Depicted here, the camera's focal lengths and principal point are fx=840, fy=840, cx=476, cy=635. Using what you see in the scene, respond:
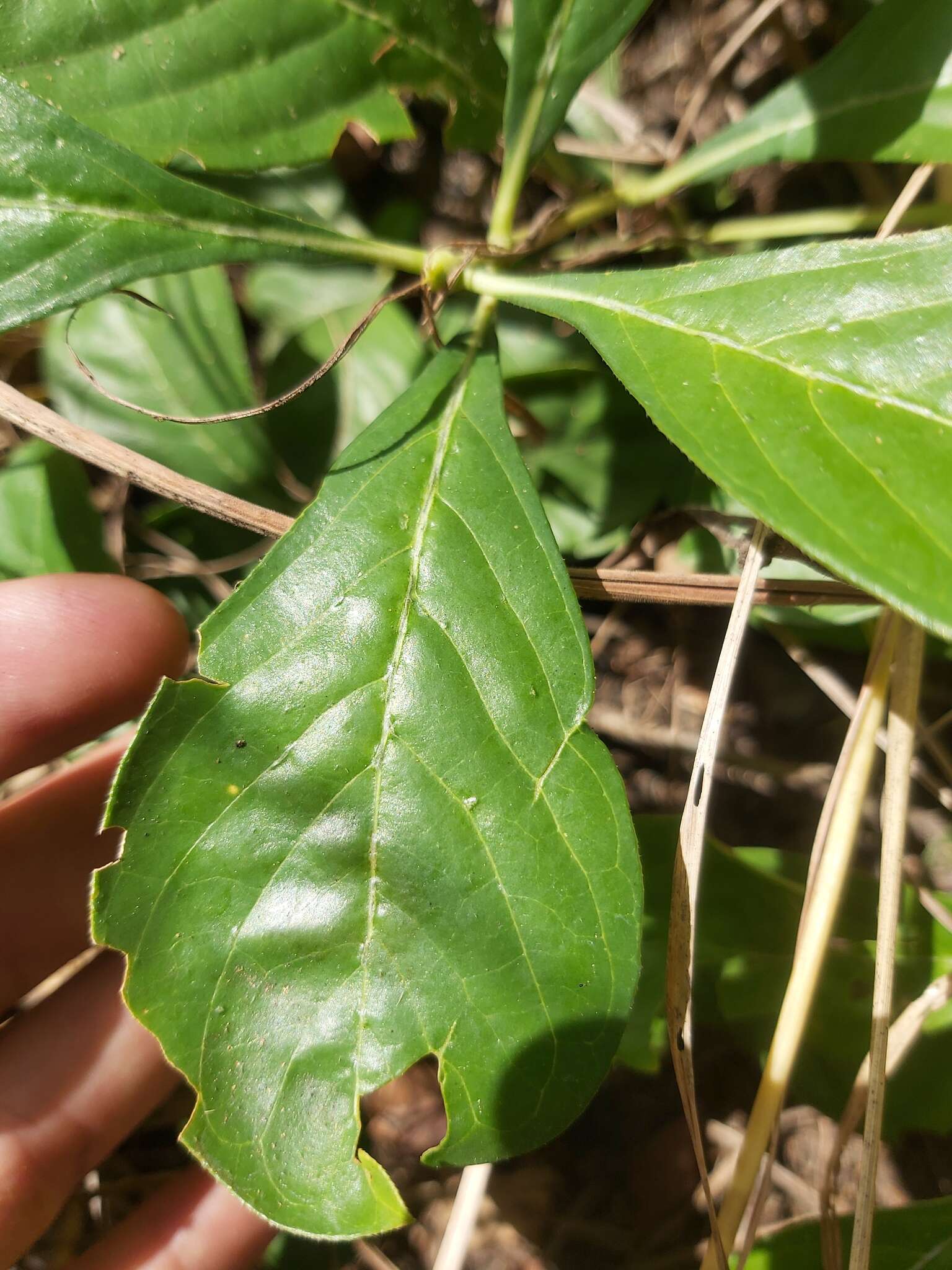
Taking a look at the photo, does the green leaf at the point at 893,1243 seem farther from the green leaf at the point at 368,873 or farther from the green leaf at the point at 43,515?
the green leaf at the point at 43,515

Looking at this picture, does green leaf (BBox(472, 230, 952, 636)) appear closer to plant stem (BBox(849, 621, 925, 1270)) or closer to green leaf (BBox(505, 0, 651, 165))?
green leaf (BBox(505, 0, 651, 165))

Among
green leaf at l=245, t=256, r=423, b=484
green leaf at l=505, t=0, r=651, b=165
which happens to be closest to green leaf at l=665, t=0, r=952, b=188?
green leaf at l=505, t=0, r=651, b=165

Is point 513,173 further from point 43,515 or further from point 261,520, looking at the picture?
point 43,515

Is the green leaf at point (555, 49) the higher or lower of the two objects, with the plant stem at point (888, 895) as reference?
higher

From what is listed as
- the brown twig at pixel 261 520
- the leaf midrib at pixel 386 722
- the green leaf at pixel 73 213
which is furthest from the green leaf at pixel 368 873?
the green leaf at pixel 73 213

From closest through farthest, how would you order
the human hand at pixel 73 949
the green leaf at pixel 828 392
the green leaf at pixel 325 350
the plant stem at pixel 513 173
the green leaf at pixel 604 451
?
the green leaf at pixel 828 392 < the plant stem at pixel 513 173 < the human hand at pixel 73 949 < the green leaf at pixel 604 451 < the green leaf at pixel 325 350

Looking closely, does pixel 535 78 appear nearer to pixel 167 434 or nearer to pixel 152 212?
pixel 152 212

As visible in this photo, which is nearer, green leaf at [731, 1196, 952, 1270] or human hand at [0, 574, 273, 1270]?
green leaf at [731, 1196, 952, 1270]
